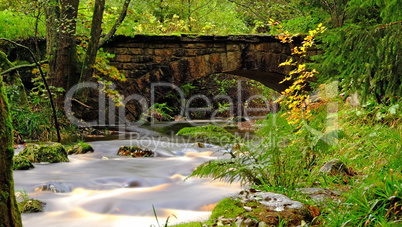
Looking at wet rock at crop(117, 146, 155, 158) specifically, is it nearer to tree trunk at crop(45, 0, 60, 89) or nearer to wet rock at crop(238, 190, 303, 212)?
tree trunk at crop(45, 0, 60, 89)

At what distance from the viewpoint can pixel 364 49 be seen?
391 centimetres

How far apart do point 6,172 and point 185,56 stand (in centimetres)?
937

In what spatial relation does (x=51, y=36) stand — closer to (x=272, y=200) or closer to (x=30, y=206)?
(x=30, y=206)

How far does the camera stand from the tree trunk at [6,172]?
69.6 inches

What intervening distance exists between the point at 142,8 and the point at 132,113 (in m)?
7.10

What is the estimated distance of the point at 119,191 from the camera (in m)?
4.77

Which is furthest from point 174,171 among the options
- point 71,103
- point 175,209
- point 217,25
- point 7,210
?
point 217,25

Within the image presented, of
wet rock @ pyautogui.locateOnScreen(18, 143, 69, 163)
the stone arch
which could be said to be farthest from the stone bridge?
wet rock @ pyautogui.locateOnScreen(18, 143, 69, 163)

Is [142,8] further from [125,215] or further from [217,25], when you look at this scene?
[125,215]

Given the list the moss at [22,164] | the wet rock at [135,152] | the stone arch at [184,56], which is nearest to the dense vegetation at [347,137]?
the wet rock at [135,152]

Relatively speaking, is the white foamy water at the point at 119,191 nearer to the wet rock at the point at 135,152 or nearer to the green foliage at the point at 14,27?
the wet rock at the point at 135,152

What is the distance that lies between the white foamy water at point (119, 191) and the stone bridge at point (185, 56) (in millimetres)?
4174

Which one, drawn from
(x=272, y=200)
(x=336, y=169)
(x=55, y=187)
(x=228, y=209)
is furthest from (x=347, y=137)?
Answer: (x=55, y=187)

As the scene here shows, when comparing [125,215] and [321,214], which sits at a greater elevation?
[321,214]
